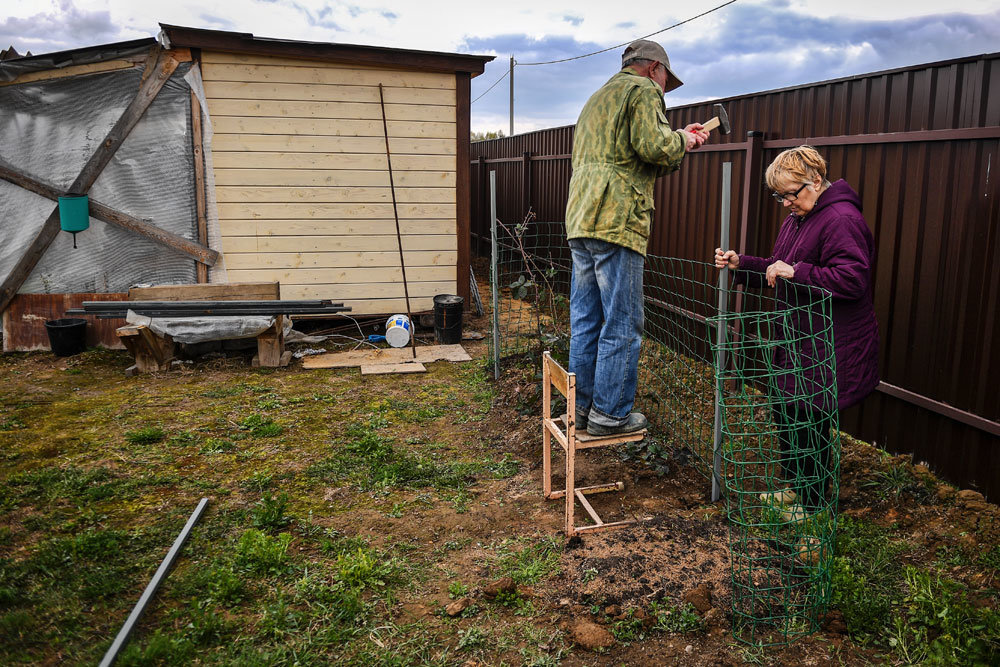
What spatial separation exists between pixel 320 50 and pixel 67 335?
12.5 feet

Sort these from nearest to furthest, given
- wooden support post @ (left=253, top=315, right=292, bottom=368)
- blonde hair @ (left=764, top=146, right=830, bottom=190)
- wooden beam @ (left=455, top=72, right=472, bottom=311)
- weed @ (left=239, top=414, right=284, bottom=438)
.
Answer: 1. blonde hair @ (left=764, top=146, right=830, bottom=190)
2. weed @ (left=239, top=414, right=284, bottom=438)
3. wooden support post @ (left=253, top=315, right=292, bottom=368)
4. wooden beam @ (left=455, top=72, right=472, bottom=311)

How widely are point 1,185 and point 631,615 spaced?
7.65 m

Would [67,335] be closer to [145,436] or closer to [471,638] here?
[145,436]

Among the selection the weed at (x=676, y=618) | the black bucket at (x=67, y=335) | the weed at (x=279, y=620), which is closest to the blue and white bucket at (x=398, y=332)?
the black bucket at (x=67, y=335)

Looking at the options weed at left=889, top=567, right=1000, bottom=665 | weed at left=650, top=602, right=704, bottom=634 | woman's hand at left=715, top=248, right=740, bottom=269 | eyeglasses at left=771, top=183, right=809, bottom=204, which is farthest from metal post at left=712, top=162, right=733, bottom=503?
weed at left=889, top=567, right=1000, bottom=665

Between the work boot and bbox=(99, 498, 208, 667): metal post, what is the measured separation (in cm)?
196

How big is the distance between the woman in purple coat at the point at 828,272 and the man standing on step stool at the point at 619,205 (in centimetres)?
50

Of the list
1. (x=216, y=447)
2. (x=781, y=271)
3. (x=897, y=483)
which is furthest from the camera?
(x=216, y=447)

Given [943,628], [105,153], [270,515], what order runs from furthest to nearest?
[105,153], [270,515], [943,628]

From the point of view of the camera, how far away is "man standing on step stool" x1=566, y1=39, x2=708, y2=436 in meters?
3.00

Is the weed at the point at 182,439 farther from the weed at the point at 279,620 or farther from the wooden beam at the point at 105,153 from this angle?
the wooden beam at the point at 105,153

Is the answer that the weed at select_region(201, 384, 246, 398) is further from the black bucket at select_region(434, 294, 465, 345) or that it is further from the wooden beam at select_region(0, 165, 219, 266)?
the black bucket at select_region(434, 294, 465, 345)

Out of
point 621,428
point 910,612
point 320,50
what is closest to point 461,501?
point 621,428

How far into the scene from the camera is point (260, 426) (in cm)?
494
